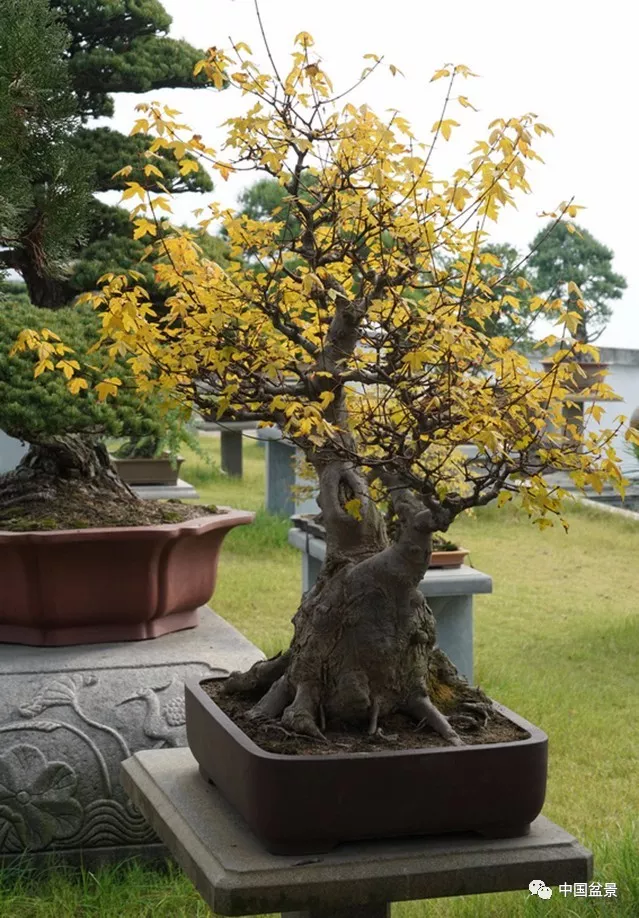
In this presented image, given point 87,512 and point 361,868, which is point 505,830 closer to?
point 361,868

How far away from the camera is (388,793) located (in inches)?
51.3

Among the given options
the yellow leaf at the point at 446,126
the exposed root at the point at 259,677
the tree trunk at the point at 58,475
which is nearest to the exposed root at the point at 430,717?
the exposed root at the point at 259,677

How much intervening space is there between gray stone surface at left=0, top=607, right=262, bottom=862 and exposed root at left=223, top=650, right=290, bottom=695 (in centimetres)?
68

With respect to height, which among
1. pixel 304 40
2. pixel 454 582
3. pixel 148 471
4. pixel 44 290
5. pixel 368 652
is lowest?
pixel 454 582

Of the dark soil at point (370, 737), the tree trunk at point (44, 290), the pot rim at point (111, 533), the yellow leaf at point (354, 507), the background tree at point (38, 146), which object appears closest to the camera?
the dark soil at point (370, 737)

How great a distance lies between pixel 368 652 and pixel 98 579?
1.04 m

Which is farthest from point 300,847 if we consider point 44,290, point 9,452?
point 9,452

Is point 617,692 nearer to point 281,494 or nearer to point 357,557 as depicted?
point 357,557

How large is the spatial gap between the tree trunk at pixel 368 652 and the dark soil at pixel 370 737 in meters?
0.01

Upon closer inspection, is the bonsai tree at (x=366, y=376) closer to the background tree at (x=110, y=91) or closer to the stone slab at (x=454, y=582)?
the background tree at (x=110, y=91)

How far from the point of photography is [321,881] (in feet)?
4.09

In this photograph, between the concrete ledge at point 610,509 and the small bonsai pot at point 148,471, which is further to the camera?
Result: the concrete ledge at point 610,509

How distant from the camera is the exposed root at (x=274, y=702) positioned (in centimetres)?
153

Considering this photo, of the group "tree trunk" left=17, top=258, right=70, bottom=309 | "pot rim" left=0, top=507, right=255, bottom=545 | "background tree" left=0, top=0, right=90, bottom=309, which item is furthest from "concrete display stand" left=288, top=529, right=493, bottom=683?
"background tree" left=0, top=0, right=90, bottom=309
